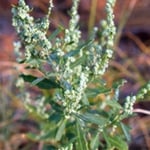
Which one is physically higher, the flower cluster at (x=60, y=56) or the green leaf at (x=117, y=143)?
the flower cluster at (x=60, y=56)

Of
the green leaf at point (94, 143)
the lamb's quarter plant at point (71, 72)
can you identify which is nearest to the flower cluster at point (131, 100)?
the lamb's quarter plant at point (71, 72)

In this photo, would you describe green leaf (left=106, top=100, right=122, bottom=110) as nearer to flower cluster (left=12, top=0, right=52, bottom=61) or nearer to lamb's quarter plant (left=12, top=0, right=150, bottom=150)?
lamb's quarter plant (left=12, top=0, right=150, bottom=150)

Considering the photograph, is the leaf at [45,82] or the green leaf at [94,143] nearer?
the leaf at [45,82]

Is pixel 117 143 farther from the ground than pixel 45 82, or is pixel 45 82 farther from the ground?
pixel 45 82

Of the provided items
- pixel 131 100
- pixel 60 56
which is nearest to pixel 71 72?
pixel 60 56

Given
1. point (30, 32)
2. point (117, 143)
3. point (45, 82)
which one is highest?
point (30, 32)

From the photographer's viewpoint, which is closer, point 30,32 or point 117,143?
point 30,32

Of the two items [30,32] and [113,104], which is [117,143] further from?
[30,32]

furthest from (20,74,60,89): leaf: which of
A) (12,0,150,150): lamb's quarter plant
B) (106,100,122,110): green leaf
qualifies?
(106,100,122,110): green leaf

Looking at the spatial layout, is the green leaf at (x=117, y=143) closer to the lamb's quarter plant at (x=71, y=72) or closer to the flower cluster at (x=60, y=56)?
the lamb's quarter plant at (x=71, y=72)

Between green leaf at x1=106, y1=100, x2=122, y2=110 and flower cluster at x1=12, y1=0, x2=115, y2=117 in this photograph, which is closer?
flower cluster at x1=12, y1=0, x2=115, y2=117

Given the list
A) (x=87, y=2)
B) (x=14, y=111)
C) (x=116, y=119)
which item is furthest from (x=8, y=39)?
(x=116, y=119)
